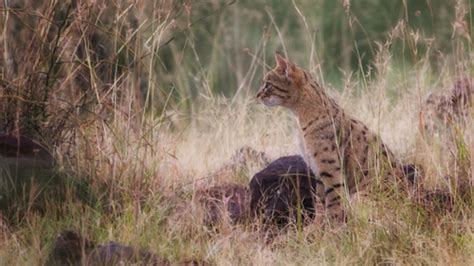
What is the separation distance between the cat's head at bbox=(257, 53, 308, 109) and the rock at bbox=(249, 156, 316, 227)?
0.41 m

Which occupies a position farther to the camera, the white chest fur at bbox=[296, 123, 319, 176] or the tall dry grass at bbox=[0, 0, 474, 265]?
the white chest fur at bbox=[296, 123, 319, 176]

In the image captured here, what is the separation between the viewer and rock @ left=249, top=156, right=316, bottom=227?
7461 millimetres

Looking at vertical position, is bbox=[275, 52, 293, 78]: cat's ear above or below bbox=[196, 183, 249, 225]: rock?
above

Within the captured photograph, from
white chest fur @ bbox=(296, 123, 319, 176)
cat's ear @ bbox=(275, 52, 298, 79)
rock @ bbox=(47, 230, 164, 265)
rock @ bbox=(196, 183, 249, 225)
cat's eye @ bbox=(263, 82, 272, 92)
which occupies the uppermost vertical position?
cat's ear @ bbox=(275, 52, 298, 79)

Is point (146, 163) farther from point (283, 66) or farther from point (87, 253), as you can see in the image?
point (87, 253)

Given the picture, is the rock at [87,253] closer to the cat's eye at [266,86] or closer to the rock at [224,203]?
the rock at [224,203]

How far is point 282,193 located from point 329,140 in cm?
45

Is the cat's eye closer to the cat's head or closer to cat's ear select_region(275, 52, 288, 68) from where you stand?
the cat's head

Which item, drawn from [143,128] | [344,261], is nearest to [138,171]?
[143,128]

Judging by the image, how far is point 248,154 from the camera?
28.3 ft

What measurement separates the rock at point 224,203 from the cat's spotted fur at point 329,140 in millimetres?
460

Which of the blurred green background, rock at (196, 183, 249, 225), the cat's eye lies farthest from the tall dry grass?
the blurred green background

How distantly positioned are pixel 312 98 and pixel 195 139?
2.16 m

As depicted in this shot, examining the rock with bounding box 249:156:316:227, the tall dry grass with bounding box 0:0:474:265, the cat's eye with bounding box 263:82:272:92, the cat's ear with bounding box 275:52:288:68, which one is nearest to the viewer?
the tall dry grass with bounding box 0:0:474:265
